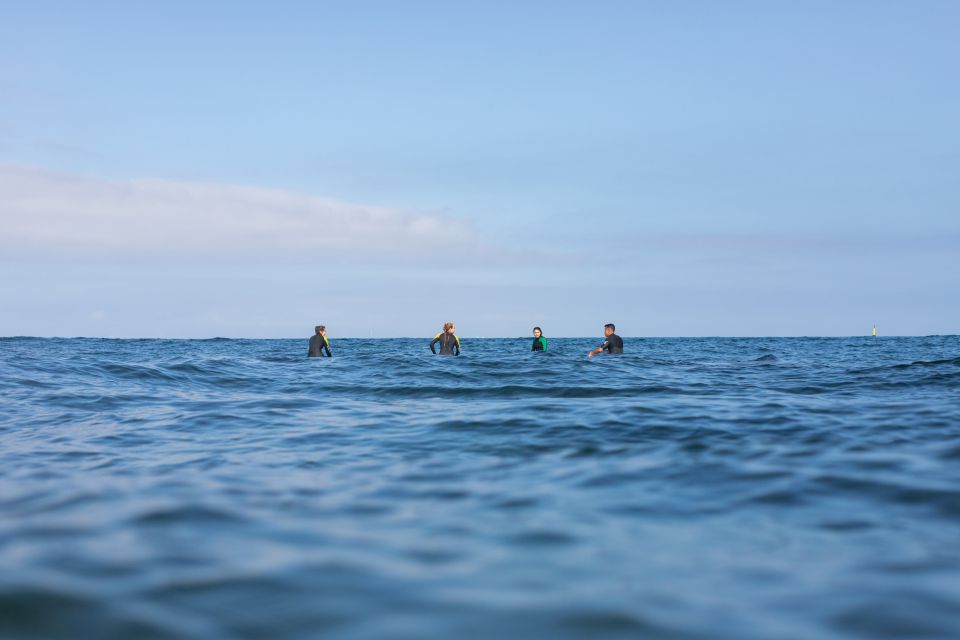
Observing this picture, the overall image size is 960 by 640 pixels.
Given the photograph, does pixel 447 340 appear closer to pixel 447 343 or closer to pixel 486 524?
pixel 447 343

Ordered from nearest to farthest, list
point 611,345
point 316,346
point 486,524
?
point 486,524
point 611,345
point 316,346

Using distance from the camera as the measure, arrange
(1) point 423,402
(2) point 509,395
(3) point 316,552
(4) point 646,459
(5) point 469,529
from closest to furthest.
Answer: (3) point 316,552 → (5) point 469,529 → (4) point 646,459 → (1) point 423,402 → (2) point 509,395

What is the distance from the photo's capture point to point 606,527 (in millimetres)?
4516

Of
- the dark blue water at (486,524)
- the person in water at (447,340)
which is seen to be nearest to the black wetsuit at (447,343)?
the person in water at (447,340)

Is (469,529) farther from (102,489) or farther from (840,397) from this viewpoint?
(840,397)

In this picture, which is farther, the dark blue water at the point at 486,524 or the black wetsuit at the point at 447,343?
the black wetsuit at the point at 447,343

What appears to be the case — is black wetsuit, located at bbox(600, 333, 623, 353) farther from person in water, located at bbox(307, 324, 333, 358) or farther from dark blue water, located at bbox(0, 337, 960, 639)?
dark blue water, located at bbox(0, 337, 960, 639)

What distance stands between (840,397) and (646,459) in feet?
25.9

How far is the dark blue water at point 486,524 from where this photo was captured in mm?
3064

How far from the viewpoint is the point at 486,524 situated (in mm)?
4578

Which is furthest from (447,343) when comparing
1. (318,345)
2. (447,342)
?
(318,345)

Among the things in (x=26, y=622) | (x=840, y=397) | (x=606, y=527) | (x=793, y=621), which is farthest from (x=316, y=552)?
(x=840, y=397)

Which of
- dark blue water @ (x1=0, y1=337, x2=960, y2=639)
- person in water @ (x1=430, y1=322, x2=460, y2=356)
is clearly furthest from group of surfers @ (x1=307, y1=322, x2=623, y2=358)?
dark blue water @ (x1=0, y1=337, x2=960, y2=639)

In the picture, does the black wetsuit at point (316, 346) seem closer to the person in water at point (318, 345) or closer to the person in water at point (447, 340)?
the person in water at point (318, 345)
